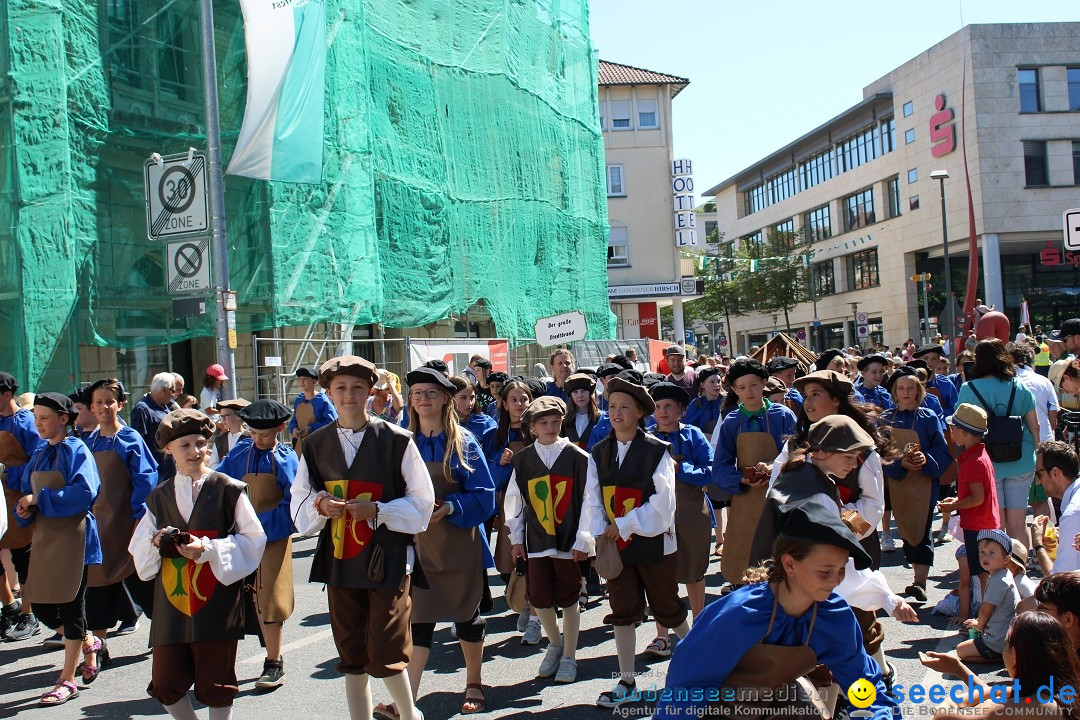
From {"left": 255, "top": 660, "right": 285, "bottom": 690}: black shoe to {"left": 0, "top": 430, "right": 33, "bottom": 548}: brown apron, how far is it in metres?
2.78

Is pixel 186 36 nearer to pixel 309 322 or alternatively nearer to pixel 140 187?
pixel 140 187

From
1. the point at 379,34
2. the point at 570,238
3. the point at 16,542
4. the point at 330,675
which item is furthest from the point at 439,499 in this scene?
the point at 570,238

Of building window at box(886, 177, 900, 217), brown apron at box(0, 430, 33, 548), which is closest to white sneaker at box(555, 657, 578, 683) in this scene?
brown apron at box(0, 430, 33, 548)

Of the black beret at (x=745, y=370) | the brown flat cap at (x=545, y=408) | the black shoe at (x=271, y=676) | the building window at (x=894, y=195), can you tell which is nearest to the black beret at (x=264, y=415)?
the black shoe at (x=271, y=676)

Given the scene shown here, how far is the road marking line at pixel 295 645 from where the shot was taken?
6.59m

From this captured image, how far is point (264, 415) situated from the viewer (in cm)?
611

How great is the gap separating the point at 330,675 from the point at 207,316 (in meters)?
10.3

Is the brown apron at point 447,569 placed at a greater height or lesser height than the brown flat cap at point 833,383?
lesser

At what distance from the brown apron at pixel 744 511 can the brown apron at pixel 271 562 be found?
287cm

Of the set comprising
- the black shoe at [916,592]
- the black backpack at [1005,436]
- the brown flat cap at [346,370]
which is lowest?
the black shoe at [916,592]

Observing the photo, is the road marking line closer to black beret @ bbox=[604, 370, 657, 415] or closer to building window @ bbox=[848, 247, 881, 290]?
black beret @ bbox=[604, 370, 657, 415]

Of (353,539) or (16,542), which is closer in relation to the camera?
(353,539)

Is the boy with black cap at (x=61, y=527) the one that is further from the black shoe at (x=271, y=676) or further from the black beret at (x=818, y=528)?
the black beret at (x=818, y=528)

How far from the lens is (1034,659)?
344cm
